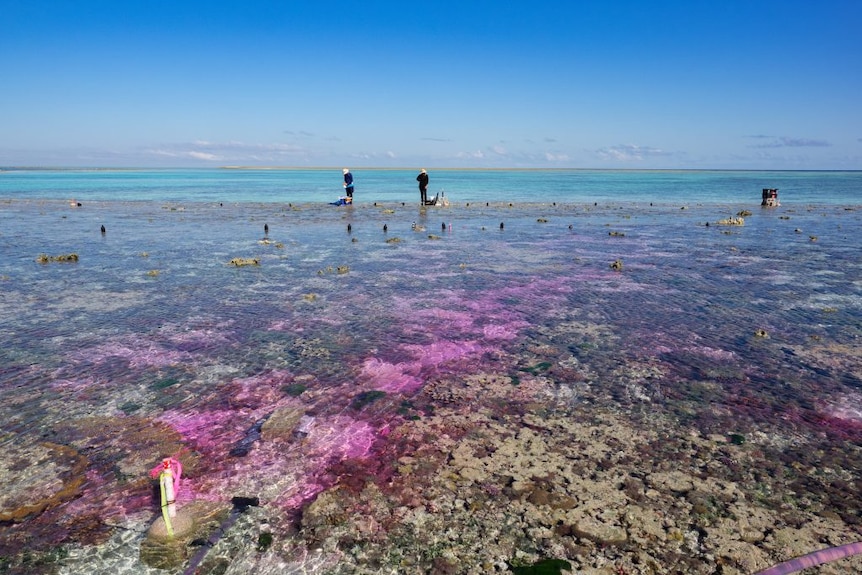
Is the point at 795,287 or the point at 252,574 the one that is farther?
Answer: the point at 795,287

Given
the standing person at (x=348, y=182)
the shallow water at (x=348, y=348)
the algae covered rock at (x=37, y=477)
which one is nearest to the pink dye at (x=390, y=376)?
the shallow water at (x=348, y=348)

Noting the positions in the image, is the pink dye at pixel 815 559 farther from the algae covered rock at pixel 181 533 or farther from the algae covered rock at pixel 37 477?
the algae covered rock at pixel 37 477

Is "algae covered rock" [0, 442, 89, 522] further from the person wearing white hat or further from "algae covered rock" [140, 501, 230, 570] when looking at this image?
the person wearing white hat

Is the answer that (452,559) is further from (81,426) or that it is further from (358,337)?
(358,337)

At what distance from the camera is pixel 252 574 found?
209 inches

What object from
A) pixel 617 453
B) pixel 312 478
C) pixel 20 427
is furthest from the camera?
pixel 20 427

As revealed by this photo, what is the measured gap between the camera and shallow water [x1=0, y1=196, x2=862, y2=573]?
24.4 feet

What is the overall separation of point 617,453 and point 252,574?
498 centimetres

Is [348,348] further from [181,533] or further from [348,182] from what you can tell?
[348,182]

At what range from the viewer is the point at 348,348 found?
11.6m

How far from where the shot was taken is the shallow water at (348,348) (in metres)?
7.43

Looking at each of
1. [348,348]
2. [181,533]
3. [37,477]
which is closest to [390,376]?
[348,348]

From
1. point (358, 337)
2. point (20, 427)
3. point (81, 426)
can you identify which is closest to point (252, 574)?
point (81, 426)

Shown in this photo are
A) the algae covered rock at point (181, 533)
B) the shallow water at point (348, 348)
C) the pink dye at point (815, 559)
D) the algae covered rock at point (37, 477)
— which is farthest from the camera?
the shallow water at point (348, 348)
